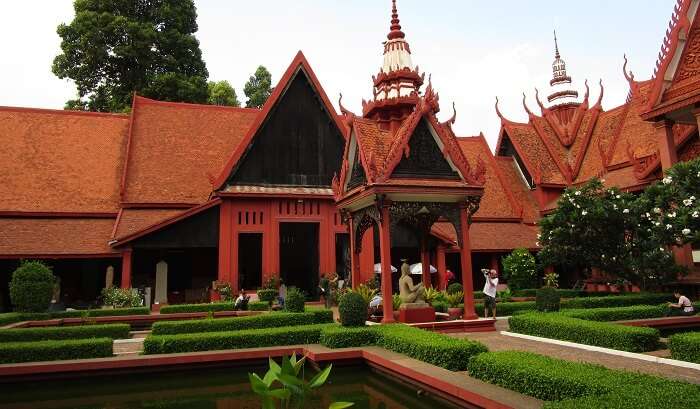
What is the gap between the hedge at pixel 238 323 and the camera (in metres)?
11.3

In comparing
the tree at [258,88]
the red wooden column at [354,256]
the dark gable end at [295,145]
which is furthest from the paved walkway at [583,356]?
the tree at [258,88]

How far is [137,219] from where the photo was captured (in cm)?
→ 2011

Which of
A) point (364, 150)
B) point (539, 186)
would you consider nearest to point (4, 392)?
point (364, 150)

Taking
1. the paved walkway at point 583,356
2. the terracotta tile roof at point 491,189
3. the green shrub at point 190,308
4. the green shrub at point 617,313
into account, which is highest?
the terracotta tile roof at point 491,189

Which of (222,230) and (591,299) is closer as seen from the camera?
(591,299)

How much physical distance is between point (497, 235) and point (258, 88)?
2767 centimetres

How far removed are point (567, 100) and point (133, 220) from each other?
27.9 m

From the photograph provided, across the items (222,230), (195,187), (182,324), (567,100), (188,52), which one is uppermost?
(188,52)

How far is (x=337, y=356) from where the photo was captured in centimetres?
932

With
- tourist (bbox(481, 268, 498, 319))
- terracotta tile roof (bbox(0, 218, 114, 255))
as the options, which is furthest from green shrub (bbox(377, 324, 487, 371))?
terracotta tile roof (bbox(0, 218, 114, 255))

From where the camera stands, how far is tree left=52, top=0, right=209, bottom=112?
33031 millimetres

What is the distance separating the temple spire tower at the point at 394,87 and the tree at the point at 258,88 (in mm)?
30615

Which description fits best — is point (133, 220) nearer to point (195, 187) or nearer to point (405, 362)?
point (195, 187)

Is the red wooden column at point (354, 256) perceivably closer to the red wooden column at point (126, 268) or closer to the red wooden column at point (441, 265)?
the red wooden column at point (441, 265)
